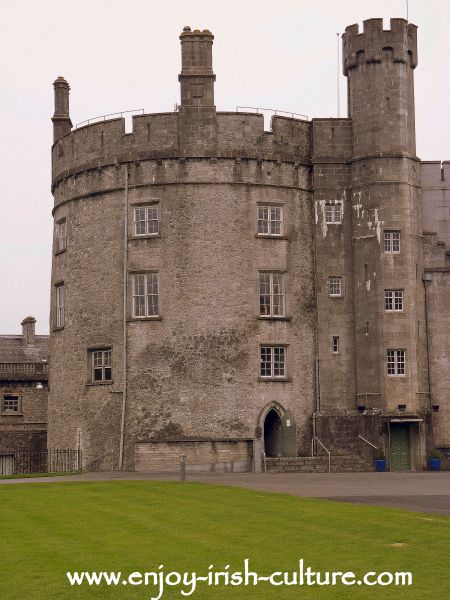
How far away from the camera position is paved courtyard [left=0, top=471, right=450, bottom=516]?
2834cm

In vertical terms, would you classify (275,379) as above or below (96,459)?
above

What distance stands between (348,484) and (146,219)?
712 inches

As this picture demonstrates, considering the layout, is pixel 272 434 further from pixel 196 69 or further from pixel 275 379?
pixel 196 69

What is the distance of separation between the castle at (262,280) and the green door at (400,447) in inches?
2.6

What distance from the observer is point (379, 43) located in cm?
5047

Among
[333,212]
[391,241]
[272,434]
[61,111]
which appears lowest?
[272,434]

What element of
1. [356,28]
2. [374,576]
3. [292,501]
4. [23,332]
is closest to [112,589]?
[374,576]

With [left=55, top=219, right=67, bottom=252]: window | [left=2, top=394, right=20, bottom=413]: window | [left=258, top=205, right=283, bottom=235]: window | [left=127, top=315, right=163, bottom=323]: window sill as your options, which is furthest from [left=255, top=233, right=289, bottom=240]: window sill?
[left=2, top=394, right=20, bottom=413]: window

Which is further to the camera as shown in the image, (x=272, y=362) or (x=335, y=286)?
(x=335, y=286)

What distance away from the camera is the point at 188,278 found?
48.8m

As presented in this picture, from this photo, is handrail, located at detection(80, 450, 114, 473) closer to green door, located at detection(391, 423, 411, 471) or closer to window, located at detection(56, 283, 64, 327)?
window, located at detection(56, 283, 64, 327)

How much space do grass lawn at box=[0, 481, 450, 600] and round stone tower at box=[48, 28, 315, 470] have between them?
19457 mm

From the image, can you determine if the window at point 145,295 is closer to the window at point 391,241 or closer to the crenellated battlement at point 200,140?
the crenellated battlement at point 200,140

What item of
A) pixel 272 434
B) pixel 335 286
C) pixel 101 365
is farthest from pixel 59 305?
pixel 335 286
